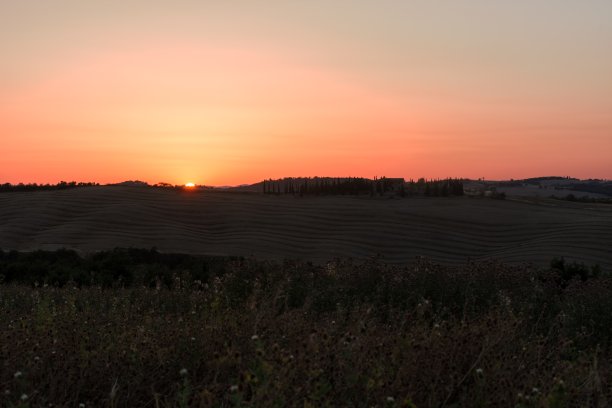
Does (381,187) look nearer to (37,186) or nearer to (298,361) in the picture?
(37,186)

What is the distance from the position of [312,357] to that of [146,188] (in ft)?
93.1

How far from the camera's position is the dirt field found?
2005 centimetres

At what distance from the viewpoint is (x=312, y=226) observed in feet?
76.6

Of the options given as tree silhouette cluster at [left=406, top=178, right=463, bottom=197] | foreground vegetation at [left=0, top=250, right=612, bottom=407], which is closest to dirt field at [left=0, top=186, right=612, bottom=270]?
tree silhouette cluster at [left=406, top=178, right=463, bottom=197]

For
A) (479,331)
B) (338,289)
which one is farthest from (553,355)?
(338,289)

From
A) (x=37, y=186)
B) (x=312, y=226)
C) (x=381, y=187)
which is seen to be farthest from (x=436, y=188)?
(x=37, y=186)

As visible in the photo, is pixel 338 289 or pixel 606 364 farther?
pixel 338 289

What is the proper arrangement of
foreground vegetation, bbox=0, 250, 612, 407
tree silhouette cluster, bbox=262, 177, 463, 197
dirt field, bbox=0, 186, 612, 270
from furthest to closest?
tree silhouette cluster, bbox=262, 177, 463, 197
dirt field, bbox=0, 186, 612, 270
foreground vegetation, bbox=0, 250, 612, 407

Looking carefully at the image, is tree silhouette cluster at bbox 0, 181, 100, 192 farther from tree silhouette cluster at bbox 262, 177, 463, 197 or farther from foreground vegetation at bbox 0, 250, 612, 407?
foreground vegetation at bbox 0, 250, 612, 407

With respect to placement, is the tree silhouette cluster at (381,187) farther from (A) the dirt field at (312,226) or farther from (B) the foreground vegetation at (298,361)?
(B) the foreground vegetation at (298,361)

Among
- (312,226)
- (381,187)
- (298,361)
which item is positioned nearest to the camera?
(298,361)

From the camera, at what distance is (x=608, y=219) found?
23.2m

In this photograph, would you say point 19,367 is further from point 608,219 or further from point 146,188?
point 146,188

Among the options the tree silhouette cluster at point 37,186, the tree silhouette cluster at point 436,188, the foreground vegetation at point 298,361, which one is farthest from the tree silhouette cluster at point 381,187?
the foreground vegetation at point 298,361
